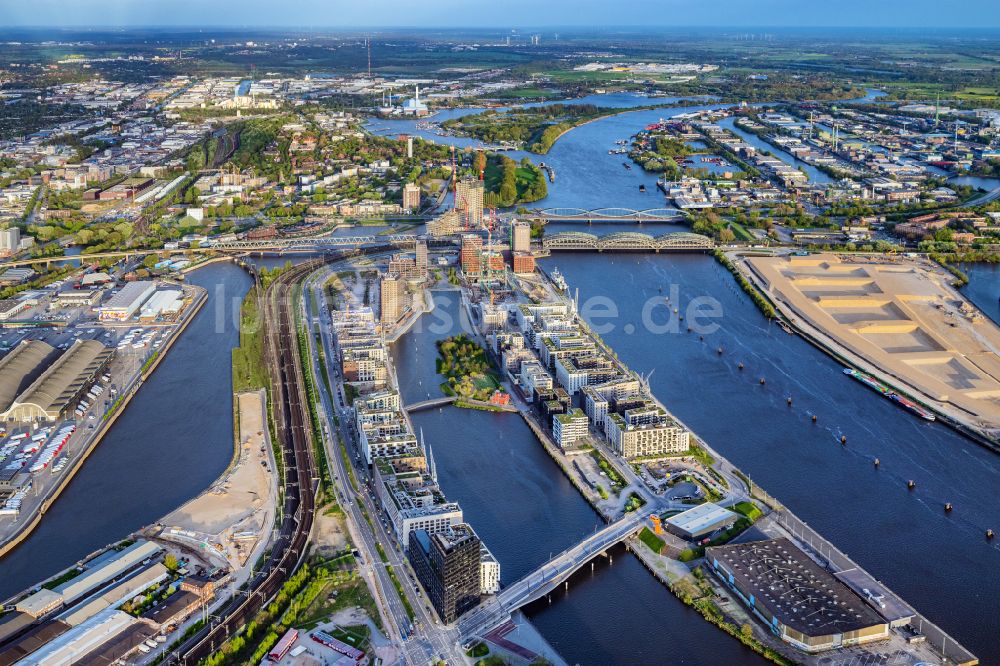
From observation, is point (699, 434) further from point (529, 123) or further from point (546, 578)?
point (529, 123)

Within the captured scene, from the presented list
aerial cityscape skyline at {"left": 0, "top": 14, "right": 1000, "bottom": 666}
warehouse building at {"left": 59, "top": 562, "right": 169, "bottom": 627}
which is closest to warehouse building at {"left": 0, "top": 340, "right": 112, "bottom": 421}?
aerial cityscape skyline at {"left": 0, "top": 14, "right": 1000, "bottom": 666}

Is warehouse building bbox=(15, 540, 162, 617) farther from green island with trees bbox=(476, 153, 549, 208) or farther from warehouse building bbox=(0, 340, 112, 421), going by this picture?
green island with trees bbox=(476, 153, 549, 208)

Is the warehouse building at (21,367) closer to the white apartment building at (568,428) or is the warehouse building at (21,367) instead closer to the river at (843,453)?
the white apartment building at (568,428)

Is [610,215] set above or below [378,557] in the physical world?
above

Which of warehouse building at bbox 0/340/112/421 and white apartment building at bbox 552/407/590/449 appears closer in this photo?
white apartment building at bbox 552/407/590/449

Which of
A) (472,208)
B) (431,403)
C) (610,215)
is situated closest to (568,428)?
(431,403)

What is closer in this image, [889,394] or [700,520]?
[700,520]
